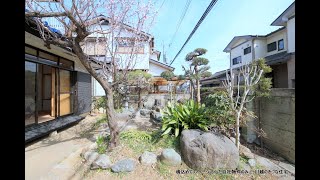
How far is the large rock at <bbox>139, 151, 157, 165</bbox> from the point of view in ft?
11.5

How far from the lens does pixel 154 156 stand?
363 cm

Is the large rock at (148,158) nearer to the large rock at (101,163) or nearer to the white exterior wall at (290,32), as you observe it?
the large rock at (101,163)

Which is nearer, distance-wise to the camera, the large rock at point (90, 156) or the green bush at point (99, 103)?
the large rock at point (90, 156)

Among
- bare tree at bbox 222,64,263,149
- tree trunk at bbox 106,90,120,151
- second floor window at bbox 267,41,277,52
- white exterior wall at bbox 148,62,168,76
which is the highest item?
second floor window at bbox 267,41,277,52

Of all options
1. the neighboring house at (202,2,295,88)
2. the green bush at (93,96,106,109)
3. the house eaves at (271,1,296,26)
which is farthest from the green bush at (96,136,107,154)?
the house eaves at (271,1,296,26)

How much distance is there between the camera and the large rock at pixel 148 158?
351 cm

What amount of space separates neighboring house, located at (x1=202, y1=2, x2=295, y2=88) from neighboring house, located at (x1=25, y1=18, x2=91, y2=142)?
8.99 meters

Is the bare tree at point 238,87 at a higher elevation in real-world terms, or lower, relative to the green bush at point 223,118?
higher

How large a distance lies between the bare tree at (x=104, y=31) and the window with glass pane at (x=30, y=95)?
1.61m

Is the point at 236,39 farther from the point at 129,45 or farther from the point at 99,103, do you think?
the point at 129,45

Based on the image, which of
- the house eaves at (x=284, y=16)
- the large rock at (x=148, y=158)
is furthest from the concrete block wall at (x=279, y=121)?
the house eaves at (x=284, y=16)

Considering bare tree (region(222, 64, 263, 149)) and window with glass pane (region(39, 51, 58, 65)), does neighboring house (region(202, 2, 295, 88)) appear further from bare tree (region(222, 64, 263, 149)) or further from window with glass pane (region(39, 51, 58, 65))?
window with glass pane (region(39, 51, 58, 65))

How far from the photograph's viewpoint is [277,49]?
14758 mm
